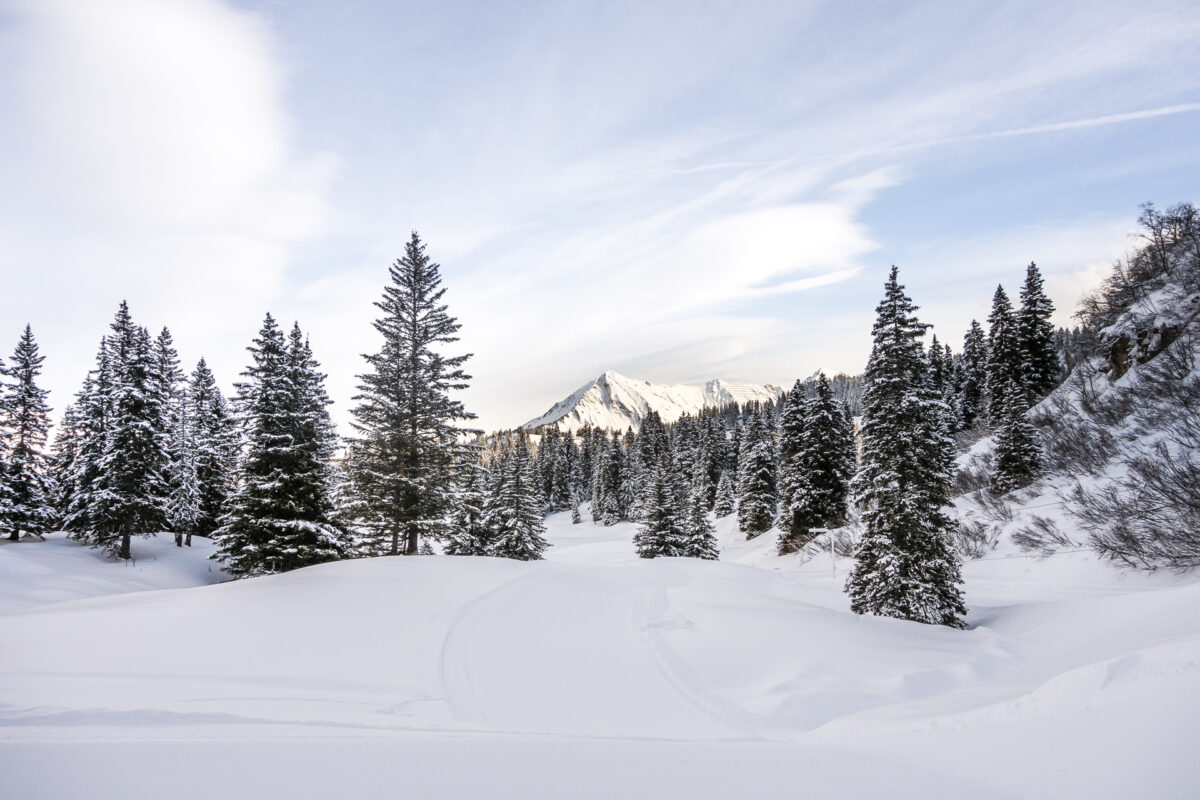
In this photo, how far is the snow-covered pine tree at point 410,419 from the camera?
20578mm

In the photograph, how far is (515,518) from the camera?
28.9 metres

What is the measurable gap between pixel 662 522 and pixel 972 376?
5209 centimetres

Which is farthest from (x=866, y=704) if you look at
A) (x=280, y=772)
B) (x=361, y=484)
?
(x=361, y=484)

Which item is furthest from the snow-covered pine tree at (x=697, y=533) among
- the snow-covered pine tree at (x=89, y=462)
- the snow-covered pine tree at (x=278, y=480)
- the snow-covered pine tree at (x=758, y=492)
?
the snow-covered pine tree at (x=89, y=462)

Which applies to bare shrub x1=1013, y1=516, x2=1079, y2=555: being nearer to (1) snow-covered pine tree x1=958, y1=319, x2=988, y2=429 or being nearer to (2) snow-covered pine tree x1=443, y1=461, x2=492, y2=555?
(2) snow-covered pine tree x1=443, y1=461, x2=492, y2=555

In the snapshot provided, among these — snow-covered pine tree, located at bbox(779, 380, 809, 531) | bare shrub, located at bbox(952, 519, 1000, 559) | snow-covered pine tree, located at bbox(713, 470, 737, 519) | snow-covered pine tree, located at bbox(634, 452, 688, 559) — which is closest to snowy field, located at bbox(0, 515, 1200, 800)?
bare shrub, located at bbox(952, 519, 1000, 559)

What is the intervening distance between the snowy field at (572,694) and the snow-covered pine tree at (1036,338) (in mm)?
34749

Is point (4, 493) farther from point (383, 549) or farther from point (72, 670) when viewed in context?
point (72, 670)

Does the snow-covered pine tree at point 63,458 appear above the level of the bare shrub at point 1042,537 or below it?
above

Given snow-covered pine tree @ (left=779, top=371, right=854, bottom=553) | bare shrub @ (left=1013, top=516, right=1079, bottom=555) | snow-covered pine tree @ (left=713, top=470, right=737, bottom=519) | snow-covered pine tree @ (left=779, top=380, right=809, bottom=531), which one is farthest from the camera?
snow-covered pine tree @ (left=713, top=470, right=737, bottom=519)

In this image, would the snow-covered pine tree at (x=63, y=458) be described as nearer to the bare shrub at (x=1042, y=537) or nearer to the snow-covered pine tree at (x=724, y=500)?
the bare shrub at (x=1042, y=537)

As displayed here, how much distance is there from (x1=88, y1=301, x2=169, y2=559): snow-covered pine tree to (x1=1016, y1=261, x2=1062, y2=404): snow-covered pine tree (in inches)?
2498

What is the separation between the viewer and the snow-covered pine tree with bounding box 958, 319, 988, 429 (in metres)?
56.2

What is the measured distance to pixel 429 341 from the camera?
73.3ft
